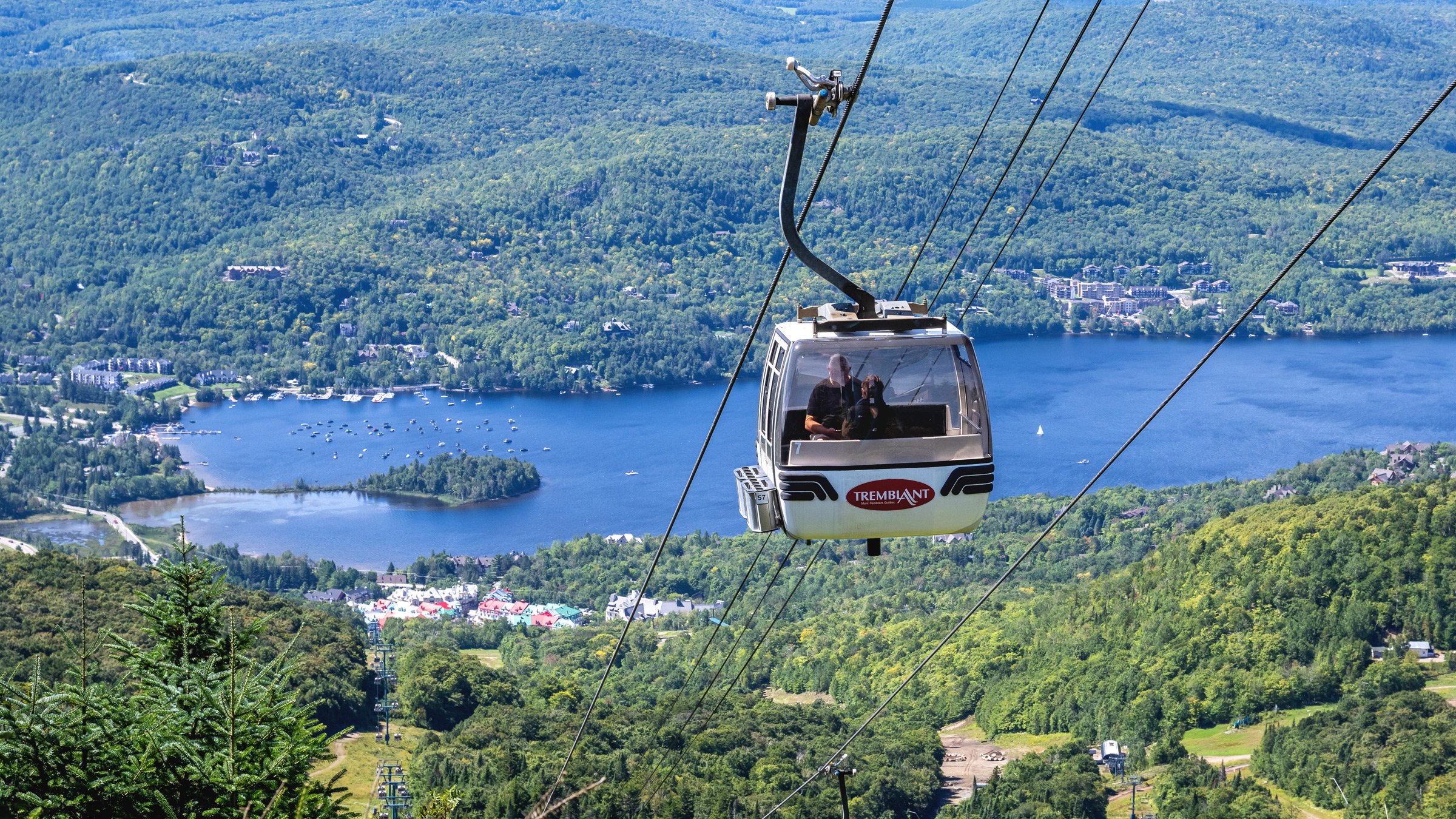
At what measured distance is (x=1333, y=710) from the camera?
95.1 ft

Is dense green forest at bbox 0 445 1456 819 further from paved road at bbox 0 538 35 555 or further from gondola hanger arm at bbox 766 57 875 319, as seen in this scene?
paved road at bbox 0 538 35 555

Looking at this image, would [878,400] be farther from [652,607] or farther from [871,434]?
[652,607]

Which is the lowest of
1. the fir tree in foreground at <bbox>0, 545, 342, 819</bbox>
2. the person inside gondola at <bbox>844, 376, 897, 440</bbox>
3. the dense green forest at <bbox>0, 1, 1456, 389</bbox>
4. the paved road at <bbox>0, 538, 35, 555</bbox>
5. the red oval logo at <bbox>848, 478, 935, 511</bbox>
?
the paved road at <bbox>0, 538, 35, 555</bbox>

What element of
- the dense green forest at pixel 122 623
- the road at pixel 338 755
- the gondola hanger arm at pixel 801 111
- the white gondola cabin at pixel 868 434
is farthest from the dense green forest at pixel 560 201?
the gondola hanger arm at pixel 801 111

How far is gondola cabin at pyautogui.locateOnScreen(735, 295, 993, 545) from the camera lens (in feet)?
24.5

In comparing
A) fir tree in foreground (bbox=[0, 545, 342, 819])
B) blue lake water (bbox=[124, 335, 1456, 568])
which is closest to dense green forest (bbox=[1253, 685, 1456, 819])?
fir tree in foreground (bbox=[0, 545, 342, 819])

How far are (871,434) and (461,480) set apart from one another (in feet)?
230

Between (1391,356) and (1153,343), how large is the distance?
572 inches

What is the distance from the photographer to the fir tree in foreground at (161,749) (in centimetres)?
754

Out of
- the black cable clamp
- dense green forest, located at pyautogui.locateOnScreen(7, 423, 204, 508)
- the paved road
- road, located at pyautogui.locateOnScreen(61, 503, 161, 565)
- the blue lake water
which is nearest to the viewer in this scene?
the black cable clamp

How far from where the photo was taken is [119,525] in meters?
70.6

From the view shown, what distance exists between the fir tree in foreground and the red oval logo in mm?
2975

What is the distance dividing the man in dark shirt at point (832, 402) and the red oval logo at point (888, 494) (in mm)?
325

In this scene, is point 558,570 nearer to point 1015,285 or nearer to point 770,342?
point 770,342
